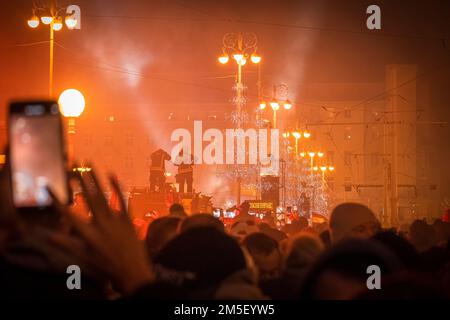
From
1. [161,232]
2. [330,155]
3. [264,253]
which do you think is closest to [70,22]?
[161,232]

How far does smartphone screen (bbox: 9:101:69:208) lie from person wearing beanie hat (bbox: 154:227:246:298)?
27.9 inches

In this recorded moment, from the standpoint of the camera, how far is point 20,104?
3258 millimetres

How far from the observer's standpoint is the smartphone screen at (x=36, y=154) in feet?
10.1

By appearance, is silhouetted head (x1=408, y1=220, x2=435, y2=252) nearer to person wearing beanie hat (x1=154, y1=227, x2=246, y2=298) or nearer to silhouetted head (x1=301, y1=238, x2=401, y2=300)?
person wearing beanie hat (x1=154, y1=227, x2=246, y2=298)

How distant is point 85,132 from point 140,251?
326 ft

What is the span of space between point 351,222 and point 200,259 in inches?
165

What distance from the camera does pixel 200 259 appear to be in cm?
363

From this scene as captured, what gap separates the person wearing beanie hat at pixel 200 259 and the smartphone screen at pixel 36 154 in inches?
27.9

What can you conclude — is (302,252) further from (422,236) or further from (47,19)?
(47,19)

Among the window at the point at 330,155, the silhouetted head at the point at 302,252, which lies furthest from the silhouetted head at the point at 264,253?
the window at the point at 330,155

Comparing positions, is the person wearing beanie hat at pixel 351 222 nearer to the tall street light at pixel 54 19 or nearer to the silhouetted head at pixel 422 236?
the silhouetted head at pixel 422 236

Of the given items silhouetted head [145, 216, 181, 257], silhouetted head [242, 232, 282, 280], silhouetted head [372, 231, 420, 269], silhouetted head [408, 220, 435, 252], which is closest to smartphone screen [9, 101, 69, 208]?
silhouetted head [372, 231, 420, 269]
